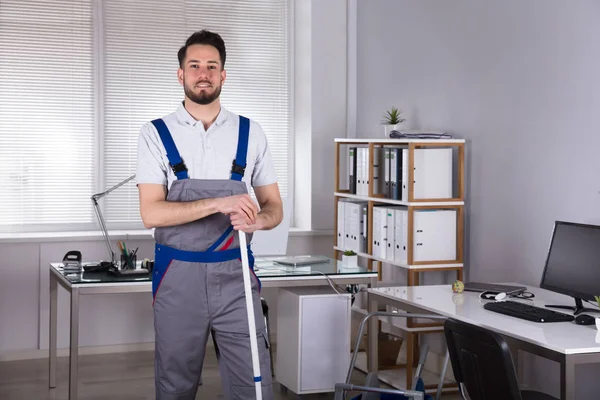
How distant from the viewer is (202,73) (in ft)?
9.09

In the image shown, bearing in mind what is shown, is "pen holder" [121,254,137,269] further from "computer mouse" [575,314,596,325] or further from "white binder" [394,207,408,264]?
"computer mouse" [575,314,596,325]

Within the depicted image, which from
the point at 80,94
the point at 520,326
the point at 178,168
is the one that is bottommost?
the point at 520,326

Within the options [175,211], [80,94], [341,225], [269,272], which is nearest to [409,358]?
[269,272]

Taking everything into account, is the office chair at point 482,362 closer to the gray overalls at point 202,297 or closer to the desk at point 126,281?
the gray overalls at point 202,297

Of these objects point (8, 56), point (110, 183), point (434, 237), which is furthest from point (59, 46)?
point (434, 237)

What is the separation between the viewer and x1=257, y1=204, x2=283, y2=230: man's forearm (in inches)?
109

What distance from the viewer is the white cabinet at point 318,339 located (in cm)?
473

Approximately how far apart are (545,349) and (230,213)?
1218 millimetres

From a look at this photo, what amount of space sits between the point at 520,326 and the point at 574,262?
1.67 ft

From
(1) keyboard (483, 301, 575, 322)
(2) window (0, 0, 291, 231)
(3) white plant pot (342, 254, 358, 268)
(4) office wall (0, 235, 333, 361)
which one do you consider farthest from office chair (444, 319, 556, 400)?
(2) window (0, 0, 291, 231)

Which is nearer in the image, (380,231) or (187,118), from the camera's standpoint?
(187,118)

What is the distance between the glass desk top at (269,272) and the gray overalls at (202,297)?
159 cm

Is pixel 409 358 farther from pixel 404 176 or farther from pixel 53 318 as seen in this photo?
pixel 53 318

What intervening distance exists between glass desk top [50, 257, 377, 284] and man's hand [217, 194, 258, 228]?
1.85 metres
